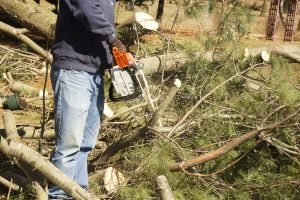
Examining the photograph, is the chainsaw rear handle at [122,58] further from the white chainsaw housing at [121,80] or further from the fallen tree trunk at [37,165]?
the fallen tree trunk at [37,165]

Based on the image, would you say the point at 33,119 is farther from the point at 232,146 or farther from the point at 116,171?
the point at 232,146

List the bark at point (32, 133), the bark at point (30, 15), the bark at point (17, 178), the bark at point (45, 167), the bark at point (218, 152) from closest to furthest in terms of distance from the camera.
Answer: the bark at point (45, 167) < the bark at point (218, 152) < the bark at point (17, 178) < the bark at point (32, 133) < the bark at point (30, 15)

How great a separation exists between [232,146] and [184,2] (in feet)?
7.12

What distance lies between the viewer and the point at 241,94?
3.53 m

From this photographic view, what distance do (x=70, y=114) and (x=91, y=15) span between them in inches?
20.0

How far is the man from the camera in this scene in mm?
2600

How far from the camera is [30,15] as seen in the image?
547 cm

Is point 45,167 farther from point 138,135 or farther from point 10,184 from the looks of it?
point 138,135

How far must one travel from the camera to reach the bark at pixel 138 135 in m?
2.87

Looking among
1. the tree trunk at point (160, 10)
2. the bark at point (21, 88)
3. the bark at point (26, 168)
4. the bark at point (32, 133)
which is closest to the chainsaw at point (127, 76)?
the bark at point (26, 168)

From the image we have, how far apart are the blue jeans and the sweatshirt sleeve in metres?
0.26

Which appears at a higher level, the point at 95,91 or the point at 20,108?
the point at 95,91

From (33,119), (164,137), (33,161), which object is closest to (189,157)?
(164,137)

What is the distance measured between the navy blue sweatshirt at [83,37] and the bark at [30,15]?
285 centimetres
